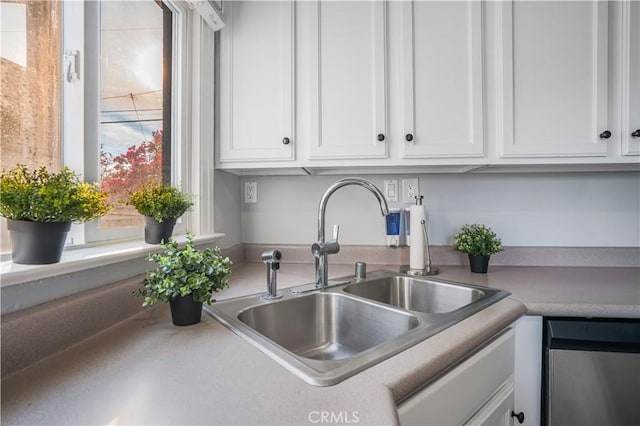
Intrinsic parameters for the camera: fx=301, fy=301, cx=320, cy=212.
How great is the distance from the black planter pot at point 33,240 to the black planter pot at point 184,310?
27 cm

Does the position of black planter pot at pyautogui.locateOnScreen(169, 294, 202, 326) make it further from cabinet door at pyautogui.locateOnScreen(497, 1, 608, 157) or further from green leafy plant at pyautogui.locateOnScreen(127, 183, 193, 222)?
cabinet door at pyautogui.locateOnScreen(497, 1, 608, 157)

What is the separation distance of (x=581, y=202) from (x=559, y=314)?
2.82 feet

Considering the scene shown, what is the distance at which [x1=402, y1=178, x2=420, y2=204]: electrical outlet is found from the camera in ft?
5.04

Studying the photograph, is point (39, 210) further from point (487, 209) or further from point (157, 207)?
point (487, 209)

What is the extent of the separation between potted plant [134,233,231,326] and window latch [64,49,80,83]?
523mm

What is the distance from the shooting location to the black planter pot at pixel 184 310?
0.74 m

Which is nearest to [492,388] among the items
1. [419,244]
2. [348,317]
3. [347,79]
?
[348,317]

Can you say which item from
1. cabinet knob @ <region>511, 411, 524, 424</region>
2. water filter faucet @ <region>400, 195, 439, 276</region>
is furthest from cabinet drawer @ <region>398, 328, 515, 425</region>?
water filter faucet @ <region>400, 195, 439, 276</region>

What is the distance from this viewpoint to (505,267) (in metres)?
1.46

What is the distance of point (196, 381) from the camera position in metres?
0.52

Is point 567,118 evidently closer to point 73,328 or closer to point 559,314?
point 559,314

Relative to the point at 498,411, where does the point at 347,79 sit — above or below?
above

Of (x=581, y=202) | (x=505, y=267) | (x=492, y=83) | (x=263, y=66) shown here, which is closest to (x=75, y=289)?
(x=263, y=66)

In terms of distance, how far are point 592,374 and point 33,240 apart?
1.43 metres
